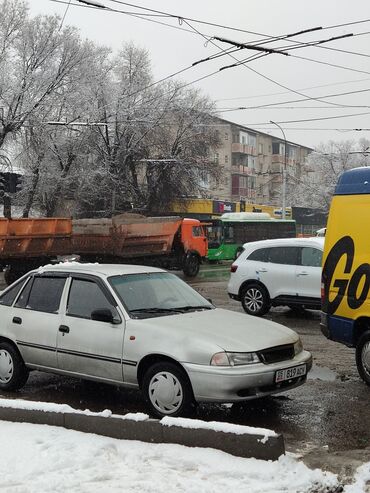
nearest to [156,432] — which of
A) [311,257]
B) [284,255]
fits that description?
[311,257]

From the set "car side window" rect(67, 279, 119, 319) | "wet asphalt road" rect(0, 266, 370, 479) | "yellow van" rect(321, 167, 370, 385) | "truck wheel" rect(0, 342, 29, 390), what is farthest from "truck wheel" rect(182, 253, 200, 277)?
"car side window" rect(67, 279, 119, 319)

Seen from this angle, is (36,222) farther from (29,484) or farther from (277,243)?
(29,484)

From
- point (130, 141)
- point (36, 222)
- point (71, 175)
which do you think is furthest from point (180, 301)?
point (130, 141)

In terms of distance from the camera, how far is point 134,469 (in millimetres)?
4246

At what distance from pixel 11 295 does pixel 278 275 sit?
6765 mm

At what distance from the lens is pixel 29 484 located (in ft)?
13.1

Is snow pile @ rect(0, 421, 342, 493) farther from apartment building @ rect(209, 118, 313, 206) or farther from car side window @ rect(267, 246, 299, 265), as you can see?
apartment building @ rect(209, 118, 313, 206)

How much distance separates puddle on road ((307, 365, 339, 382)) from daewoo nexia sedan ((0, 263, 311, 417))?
136 cm

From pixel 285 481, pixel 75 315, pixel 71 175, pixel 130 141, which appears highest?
pixel 130 141

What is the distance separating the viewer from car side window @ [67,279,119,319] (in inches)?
259

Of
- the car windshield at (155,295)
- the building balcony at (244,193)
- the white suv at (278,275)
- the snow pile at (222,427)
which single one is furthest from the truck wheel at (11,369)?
the building balcony at (244,193)

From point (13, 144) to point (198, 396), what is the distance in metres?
31.9

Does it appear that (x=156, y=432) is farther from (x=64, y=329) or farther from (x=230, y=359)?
(x=64, y=329)

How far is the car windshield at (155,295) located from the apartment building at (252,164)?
6946 cm
